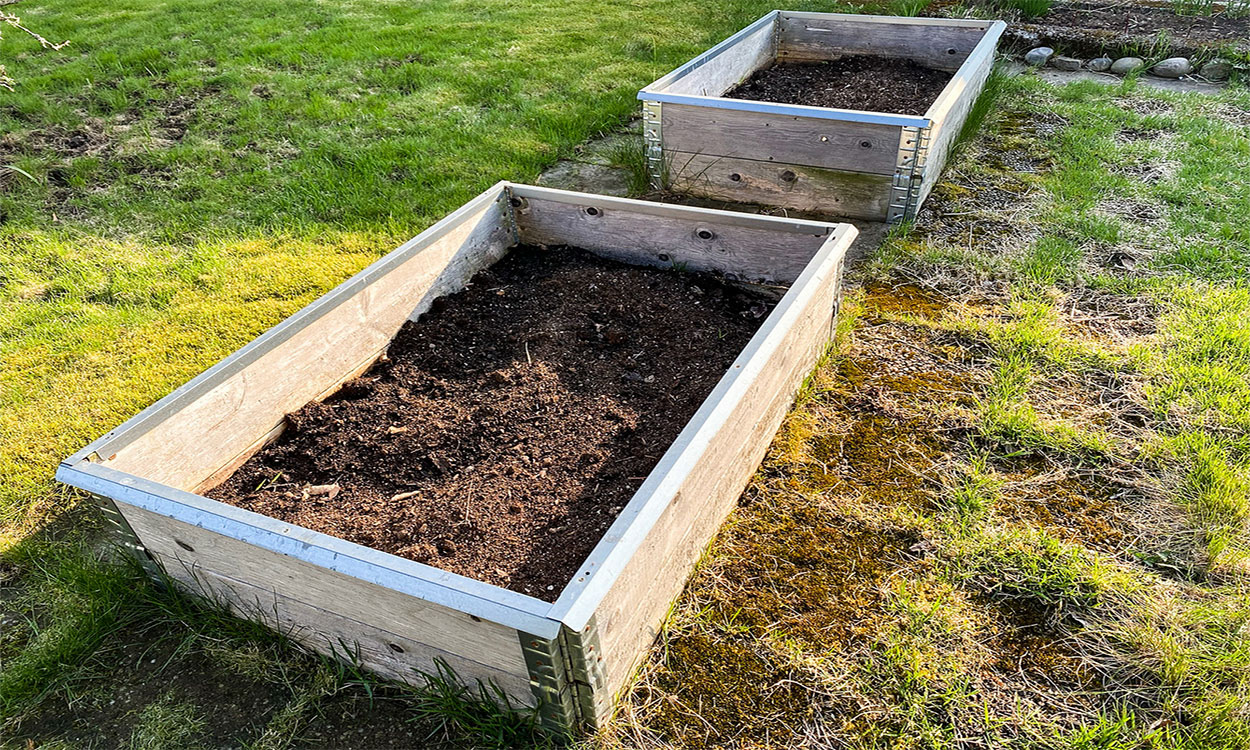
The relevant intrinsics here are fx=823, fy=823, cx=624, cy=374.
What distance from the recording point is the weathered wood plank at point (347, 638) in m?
1.75

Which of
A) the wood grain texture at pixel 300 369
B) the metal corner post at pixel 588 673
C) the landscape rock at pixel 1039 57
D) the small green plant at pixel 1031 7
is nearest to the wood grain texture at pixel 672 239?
the wood grain texture at pixel 300 369

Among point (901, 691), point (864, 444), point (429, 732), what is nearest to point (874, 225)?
point (864, 444)

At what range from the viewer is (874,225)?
3982 mm

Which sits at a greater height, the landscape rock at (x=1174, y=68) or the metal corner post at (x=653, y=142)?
the metal corner post at (x=653, y=142)

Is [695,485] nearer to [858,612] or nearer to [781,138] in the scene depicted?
[858,612]

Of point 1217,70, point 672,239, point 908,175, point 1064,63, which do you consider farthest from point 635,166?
point 1217,70

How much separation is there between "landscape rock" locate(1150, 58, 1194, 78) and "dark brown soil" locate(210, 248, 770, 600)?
460cm

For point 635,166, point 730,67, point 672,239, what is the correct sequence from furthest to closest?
1. point 730,67
2. point 635,166
3. point 672,239

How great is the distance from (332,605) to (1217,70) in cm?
662

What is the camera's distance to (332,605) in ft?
5.98

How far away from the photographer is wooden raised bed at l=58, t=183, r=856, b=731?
1619 millimetres

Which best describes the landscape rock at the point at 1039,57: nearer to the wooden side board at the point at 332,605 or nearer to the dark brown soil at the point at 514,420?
the dark brown soil at the point at 514,420

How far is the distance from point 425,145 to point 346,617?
141 inches

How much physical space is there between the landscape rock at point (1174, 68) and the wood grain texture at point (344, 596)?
631 cm
